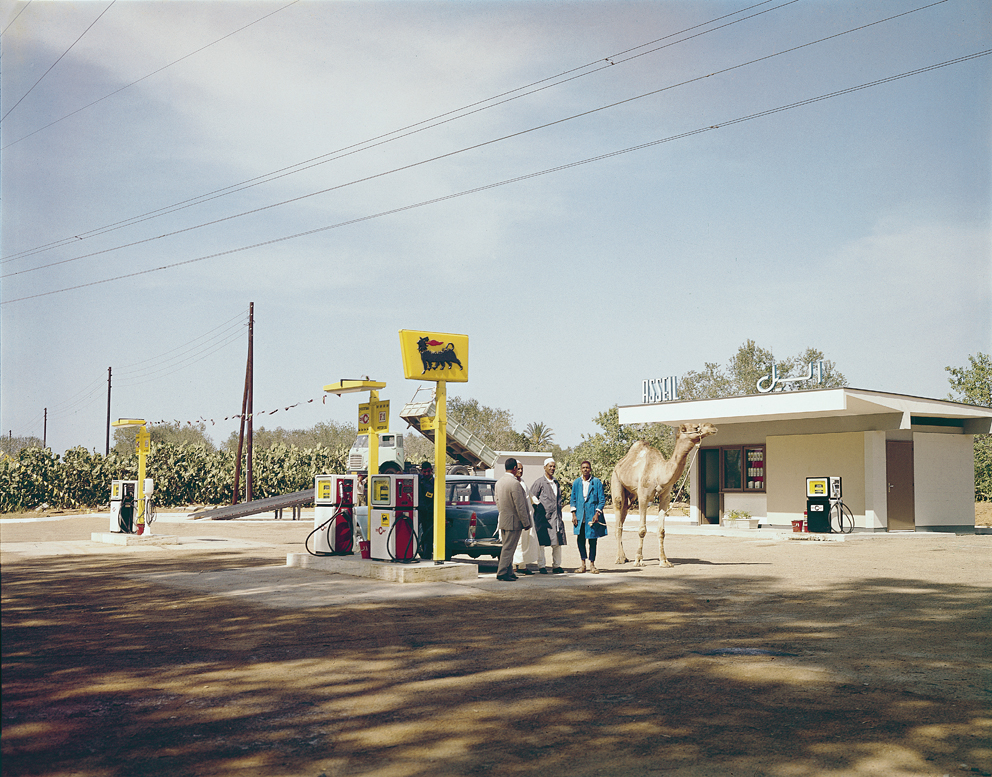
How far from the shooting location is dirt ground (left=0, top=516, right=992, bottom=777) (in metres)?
5.22

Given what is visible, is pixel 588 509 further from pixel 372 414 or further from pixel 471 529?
pixel 372 414

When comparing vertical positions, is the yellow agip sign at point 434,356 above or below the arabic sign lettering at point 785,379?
below

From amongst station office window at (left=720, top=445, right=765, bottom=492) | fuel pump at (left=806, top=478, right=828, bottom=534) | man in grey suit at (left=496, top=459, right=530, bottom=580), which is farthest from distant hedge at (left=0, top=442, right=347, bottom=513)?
man in grey suit at (left=496, top=459, right=530, bottom=580)

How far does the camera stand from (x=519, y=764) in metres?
5.05

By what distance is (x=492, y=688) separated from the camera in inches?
267

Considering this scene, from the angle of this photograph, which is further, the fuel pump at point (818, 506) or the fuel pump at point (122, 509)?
the fuel pump at point (818, 506)

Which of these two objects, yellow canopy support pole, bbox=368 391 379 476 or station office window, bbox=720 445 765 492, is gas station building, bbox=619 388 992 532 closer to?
station office window, bbox=720 445 765 492

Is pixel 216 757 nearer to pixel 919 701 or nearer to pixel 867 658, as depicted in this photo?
pixel 919 701

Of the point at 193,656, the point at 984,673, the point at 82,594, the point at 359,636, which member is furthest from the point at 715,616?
the point at 82,594

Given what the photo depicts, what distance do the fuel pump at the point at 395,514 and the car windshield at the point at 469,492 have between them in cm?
227

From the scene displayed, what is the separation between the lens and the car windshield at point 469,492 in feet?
54.0

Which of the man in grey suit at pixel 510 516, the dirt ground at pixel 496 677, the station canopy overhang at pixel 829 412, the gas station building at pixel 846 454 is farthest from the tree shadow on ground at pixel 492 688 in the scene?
the gas station building at pixel 846 454

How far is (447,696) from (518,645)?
2069 millimetres

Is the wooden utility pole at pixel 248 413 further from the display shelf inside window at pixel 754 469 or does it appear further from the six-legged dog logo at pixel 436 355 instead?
the six-legged dog logo at pixel 436 355
